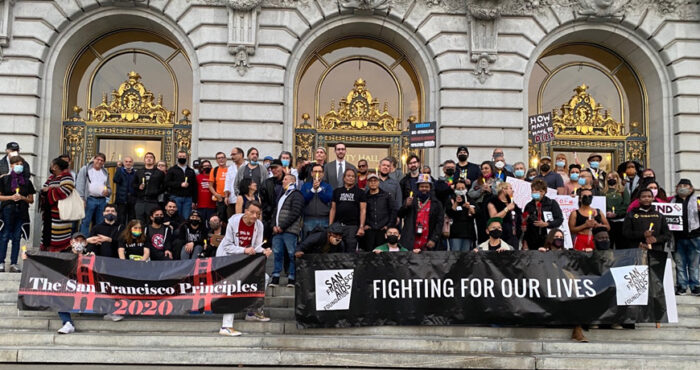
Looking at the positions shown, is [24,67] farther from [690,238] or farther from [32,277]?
[690,238]

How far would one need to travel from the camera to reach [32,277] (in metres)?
9.48

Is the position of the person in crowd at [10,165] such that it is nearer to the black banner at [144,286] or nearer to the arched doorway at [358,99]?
the black banner at [144,286]

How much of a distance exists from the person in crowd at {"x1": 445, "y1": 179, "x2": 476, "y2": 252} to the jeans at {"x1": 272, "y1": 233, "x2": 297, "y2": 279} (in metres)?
2.93

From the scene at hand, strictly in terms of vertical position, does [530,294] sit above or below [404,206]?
below

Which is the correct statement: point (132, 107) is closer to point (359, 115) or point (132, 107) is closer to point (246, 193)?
point (359, 115)

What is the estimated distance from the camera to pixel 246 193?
11.7 metres

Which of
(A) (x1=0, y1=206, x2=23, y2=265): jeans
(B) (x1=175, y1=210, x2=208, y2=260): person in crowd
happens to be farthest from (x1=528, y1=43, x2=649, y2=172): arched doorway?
(A) (x1=0, y1=206, x2=23, y2=265): jeans

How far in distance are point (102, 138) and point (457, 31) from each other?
36.7ft

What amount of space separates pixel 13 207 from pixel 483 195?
9.29 meters

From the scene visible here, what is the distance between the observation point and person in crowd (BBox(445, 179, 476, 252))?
35.0 feet

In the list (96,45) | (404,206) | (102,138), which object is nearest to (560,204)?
(404,206)

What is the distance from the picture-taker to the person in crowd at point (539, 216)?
34.5ft

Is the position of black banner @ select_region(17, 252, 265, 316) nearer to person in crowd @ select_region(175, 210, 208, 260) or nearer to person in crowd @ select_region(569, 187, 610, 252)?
person in crowd @ select_region(175, 210, 208, 260)

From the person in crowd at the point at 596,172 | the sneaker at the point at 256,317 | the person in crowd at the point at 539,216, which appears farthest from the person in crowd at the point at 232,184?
the person in crowd at the point at 596,172
